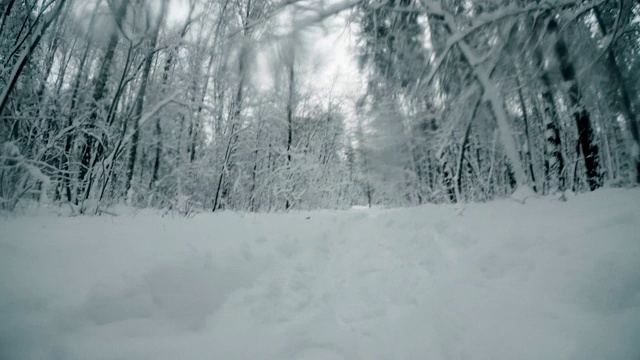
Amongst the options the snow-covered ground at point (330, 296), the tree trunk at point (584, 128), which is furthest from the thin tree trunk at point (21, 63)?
the tree trunk at point (584, 128)

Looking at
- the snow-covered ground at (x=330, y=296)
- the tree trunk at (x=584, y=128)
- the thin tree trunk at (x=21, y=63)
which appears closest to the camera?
the snow-covered ground at (x=330, y=296)

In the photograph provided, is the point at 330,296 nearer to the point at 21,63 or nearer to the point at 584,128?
the point at 21,63

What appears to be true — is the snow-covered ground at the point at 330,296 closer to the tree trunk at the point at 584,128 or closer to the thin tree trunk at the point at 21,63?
the thin tree trunk at the point at 21,63

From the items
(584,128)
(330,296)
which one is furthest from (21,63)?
(584,128)

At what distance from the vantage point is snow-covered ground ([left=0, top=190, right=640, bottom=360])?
131 cm

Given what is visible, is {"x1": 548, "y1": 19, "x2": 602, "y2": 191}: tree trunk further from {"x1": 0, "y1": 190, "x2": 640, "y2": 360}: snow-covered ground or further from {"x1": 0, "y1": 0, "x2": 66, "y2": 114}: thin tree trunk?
{"x1": 0, "y1": 0, "x2": 66, "y2": 114}: thin tree trunk

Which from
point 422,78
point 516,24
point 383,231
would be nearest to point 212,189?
point 383,231

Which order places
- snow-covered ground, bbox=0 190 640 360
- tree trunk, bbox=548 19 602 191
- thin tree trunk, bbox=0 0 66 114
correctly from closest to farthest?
1. snow-covered ground, bbox=0 190 640 360
2. thin tree trunk, bbox=0 0 66 114
3. tree trunk, bbox=548 19 602 191

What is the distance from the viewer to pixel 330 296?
2.36 m

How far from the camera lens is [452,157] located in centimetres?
752

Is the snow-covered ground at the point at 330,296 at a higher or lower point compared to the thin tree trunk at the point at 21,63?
lower

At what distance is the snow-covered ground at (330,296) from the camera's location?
51.5 inches

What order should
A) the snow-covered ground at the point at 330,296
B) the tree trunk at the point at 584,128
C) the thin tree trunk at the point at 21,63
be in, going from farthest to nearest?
the tree trunk at the point at 584,128 < the thin tree trunk at the point at 21,63 < the snow-covered ground at the point at 330,296

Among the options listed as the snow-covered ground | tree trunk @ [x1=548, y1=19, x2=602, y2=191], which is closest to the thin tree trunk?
the snow-covered ground
